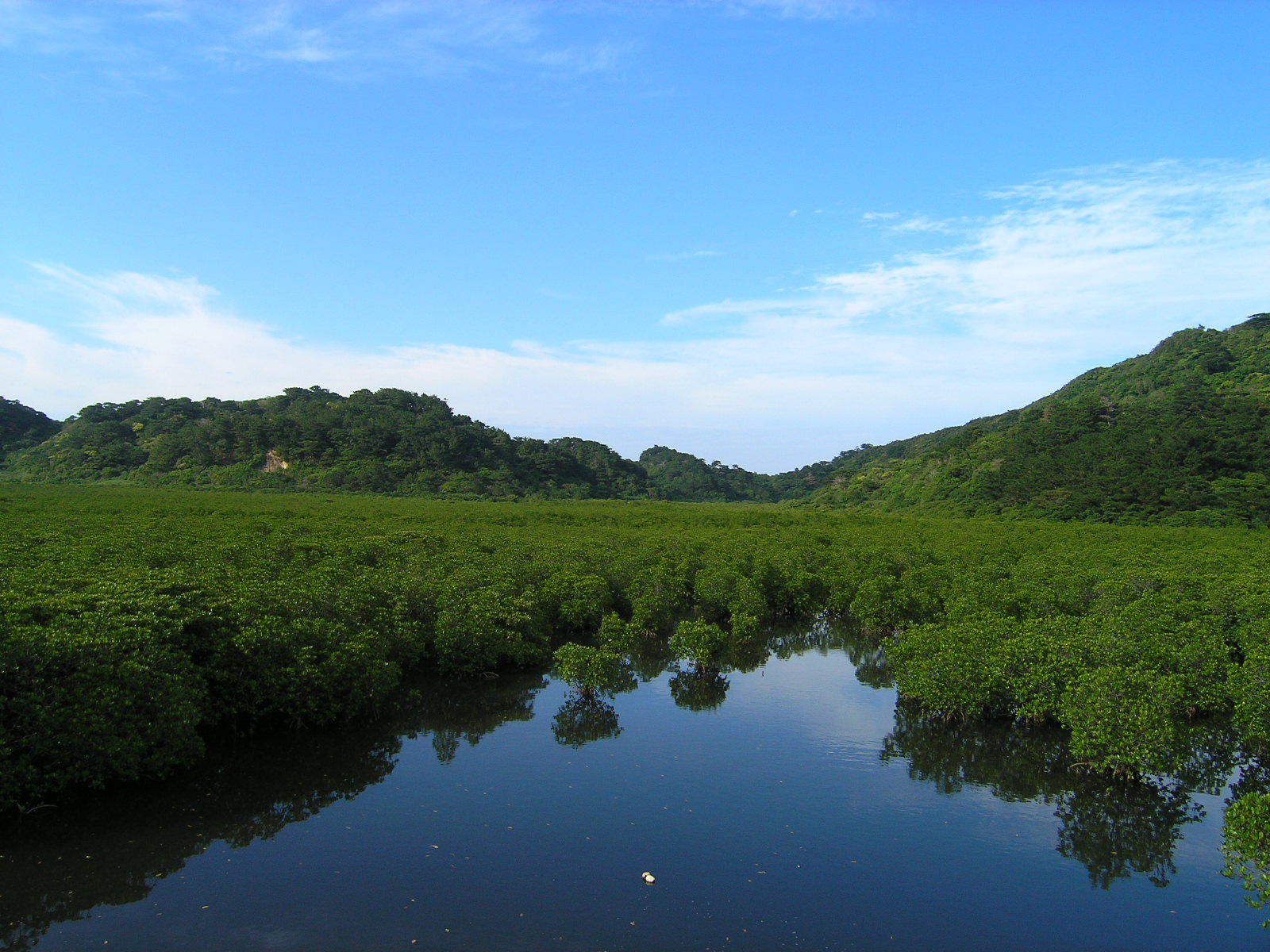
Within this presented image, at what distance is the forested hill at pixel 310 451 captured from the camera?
94062 mm

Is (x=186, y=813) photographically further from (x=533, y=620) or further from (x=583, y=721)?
(x=533, y=620)

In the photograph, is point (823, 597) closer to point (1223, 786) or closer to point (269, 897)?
point (1223, 786)

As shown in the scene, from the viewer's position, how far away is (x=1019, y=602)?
3081cm

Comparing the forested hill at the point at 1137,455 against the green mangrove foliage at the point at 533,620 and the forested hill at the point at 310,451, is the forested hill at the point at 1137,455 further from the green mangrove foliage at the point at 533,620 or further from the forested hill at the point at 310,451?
the forested hill at the point at 310,451

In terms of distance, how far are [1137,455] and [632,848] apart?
258ft

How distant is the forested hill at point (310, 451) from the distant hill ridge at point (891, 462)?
275 mm

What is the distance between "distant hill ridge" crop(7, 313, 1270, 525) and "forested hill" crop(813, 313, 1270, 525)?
0.67 feet

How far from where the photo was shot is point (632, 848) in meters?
15.6

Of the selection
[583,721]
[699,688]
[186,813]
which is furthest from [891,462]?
[186,813]

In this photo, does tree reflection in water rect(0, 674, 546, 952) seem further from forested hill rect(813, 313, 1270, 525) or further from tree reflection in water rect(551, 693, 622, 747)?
forested hill rect(813, 313, 1270, 525)

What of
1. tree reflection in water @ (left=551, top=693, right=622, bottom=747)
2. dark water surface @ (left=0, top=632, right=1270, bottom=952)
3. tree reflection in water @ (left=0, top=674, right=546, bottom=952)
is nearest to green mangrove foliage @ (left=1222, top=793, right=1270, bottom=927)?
dark water surface @ (left=0, top=632, right=1270, bottom=952)

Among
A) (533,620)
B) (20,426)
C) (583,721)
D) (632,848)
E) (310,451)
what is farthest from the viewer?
(20,426)

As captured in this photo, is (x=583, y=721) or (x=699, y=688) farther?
(x=699, y=688)

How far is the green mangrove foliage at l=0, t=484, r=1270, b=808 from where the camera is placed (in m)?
16.0
